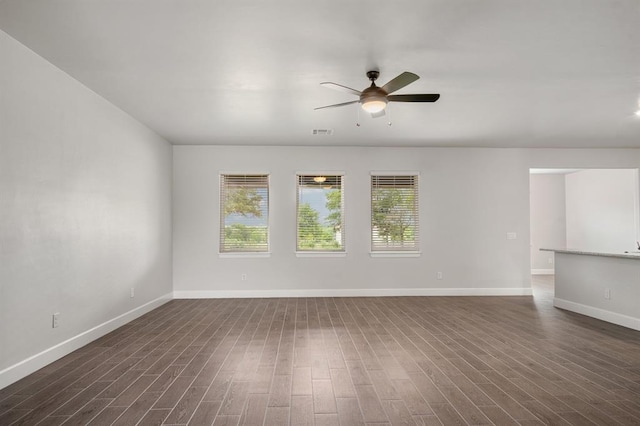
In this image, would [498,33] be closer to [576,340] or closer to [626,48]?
[626,48]

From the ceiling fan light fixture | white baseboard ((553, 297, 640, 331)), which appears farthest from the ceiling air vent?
white baseboard ((553, 297, 640, 331))

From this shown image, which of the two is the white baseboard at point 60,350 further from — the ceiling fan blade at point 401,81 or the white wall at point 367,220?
the ceiling fan blade at point 401,81

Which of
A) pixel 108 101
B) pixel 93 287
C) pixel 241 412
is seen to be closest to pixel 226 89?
pixel 108 101

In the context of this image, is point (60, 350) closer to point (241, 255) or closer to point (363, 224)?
point (241, 255)

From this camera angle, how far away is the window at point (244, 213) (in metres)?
6.75

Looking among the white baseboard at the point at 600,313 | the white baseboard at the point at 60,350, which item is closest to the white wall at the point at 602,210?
the white baseboard at the point at 600,313

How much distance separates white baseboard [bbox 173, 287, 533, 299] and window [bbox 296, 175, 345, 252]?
0.82m

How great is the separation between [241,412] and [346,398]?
758 mm

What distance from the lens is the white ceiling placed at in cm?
260

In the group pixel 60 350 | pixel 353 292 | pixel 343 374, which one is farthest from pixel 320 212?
pixel 60 350

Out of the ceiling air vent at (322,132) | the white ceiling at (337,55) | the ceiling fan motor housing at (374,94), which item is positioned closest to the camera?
the white ceiling at (337,55)

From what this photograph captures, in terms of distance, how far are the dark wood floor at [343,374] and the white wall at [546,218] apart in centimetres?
537

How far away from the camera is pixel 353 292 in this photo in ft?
22.1

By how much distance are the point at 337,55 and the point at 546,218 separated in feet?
30.1
